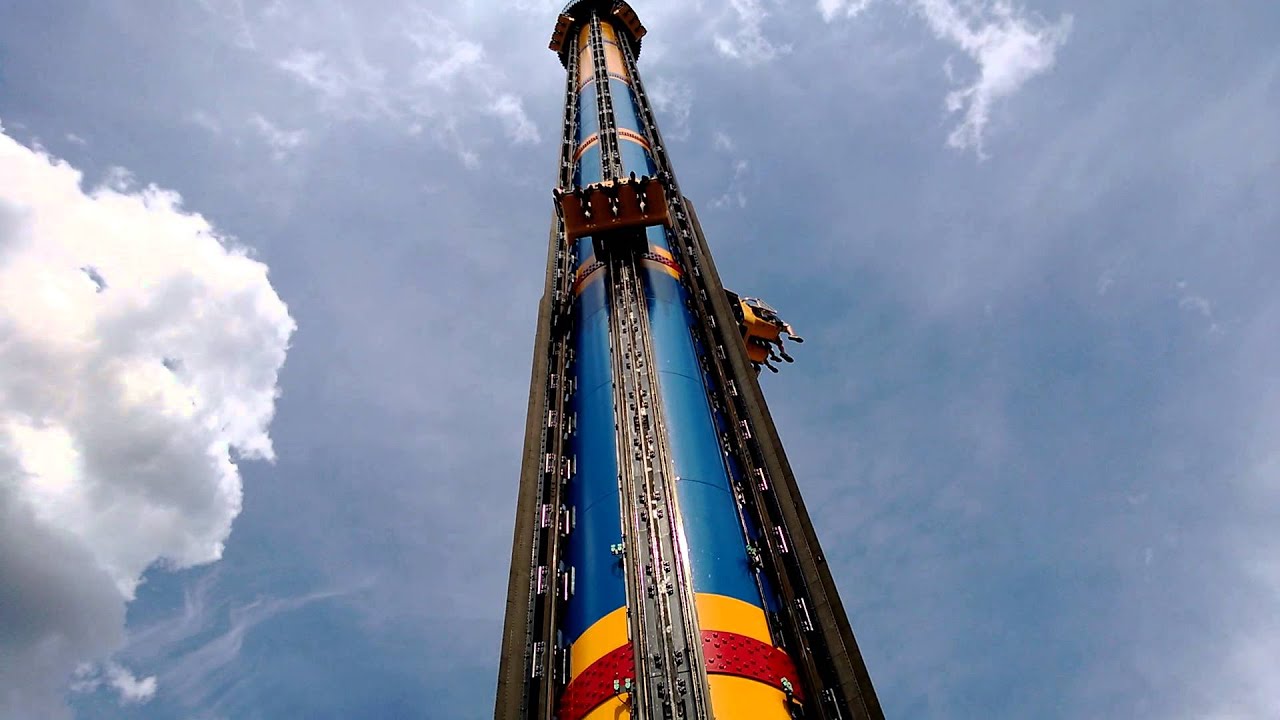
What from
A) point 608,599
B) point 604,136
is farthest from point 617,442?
point 604,136

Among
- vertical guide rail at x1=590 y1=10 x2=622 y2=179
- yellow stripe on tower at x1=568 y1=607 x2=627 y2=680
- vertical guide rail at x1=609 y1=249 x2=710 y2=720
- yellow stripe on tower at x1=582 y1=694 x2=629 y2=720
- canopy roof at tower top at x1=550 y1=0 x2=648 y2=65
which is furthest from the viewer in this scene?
canopy roof at tower top at x1=550 y1=0 x2=648 y2=65

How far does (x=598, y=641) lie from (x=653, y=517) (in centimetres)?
224

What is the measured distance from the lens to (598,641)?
11.5m

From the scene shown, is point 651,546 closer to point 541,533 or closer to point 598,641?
point 598,641

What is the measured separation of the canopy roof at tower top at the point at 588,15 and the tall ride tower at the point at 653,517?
2113 cm

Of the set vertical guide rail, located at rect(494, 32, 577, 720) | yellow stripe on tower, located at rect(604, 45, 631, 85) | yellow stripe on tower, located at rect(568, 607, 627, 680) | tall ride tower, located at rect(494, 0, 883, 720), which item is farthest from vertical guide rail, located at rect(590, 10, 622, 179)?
yellow stripe on tower, located at rect(568, 607, 627, 680)

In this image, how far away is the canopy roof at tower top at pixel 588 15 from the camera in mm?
37750

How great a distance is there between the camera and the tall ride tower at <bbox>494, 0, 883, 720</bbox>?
10.7m

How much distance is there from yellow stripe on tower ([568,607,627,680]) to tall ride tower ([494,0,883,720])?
35 mm

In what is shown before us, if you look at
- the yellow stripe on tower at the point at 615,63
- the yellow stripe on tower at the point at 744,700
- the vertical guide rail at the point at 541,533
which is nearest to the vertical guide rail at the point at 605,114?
the yellow stripe on tower at the point at 615,63

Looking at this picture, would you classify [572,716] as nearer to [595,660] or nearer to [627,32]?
[595,660]

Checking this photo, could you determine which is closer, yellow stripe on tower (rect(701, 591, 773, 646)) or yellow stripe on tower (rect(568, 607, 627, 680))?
yellow stripe on tower (rect(701, 591, 773, 646))

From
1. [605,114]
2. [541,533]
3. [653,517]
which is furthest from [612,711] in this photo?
[605,114]

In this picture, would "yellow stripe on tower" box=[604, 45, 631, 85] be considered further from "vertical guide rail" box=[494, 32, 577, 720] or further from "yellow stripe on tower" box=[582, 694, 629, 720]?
"yellow stripe on tower" box=[582, 694, 629, 720]
